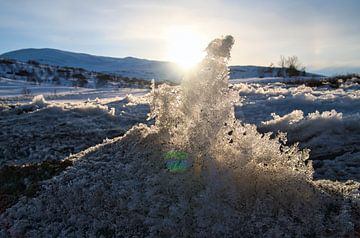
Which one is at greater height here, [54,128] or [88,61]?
[54,128]

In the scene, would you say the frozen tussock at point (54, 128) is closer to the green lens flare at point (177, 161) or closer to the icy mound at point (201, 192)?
the icy mound at point (201, 192)

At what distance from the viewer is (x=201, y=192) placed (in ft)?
17.4

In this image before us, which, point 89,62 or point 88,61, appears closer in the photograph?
point 89,62

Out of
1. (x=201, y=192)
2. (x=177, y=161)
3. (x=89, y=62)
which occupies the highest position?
(x=177, y=161)

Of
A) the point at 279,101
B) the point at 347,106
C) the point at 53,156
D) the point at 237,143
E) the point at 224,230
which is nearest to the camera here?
the point at 224,230

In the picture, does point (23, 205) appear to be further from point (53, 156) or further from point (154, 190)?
point (53, 156)

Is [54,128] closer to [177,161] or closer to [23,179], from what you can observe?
[23,179]

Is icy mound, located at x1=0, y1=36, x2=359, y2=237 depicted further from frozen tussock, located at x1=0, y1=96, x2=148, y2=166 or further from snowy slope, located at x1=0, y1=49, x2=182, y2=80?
snowy slope, located at x1=0, y1=49, x2=182, y2=80

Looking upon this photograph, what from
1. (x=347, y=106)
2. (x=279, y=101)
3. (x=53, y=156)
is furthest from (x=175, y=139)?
(x=279, y=101)

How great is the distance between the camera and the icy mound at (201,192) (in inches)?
199

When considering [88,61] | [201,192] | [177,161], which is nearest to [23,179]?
[177,161]

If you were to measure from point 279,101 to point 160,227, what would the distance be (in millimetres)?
13237

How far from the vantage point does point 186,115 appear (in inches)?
244

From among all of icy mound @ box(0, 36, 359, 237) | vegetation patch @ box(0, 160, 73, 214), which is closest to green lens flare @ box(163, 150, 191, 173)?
icy mound @ box(0, 36, 359, 237)
